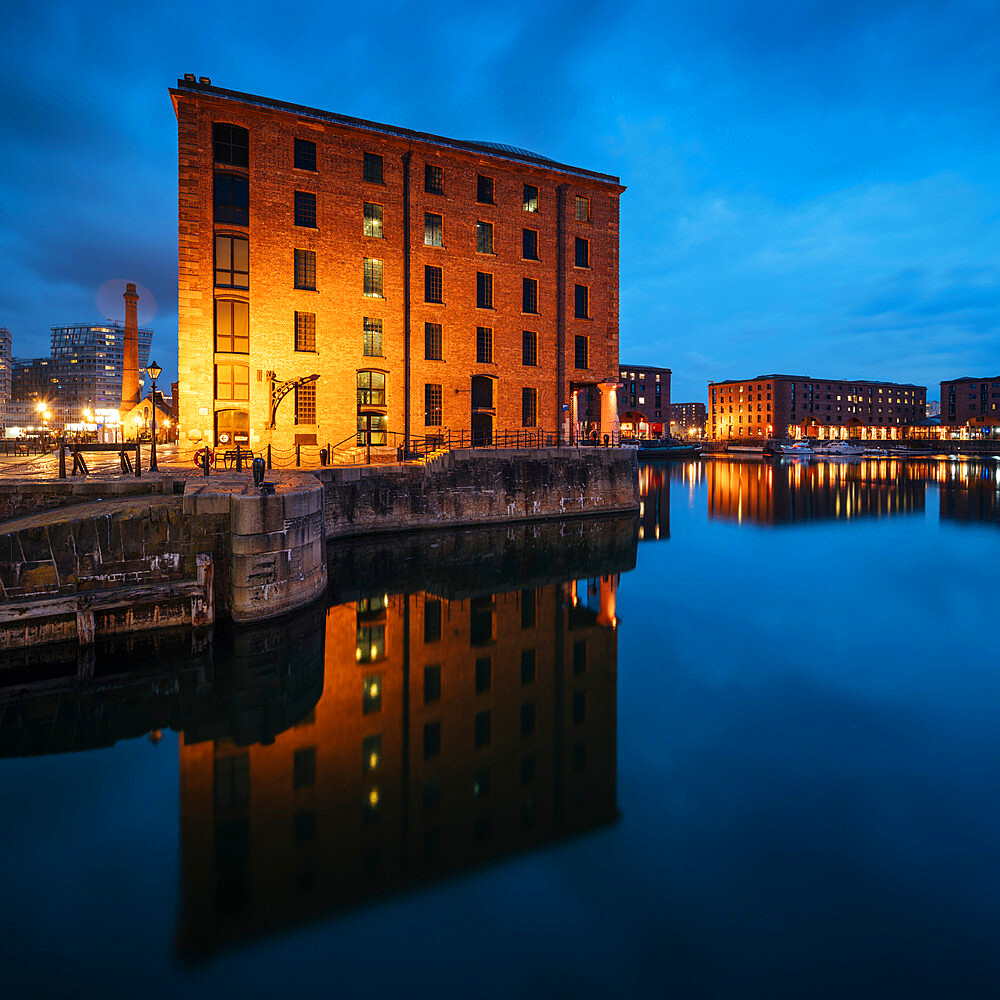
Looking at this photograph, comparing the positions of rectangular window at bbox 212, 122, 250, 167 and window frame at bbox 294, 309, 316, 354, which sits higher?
rectangular window at bbox 212, 122, 250, 167

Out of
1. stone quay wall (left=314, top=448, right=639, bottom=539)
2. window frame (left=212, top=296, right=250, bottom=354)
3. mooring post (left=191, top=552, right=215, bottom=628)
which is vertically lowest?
mooring post (left=191, top=552, right=215, bottom=628)

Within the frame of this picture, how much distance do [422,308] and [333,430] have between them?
8171 mm

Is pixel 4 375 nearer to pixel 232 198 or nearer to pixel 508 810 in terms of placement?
pixel 232 198

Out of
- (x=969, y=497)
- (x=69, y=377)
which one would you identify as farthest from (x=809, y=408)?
(x=69, y=377)

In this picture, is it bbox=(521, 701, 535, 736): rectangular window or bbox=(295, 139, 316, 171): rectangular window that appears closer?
bbox=(521, 701, 535, 736): rectangular window

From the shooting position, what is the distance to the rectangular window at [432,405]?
31438 mm

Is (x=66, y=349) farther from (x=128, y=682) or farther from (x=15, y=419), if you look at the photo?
(x=128, y=682)

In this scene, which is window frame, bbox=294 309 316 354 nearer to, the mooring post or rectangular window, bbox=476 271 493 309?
rectangular window, bbox=476 271 493 309

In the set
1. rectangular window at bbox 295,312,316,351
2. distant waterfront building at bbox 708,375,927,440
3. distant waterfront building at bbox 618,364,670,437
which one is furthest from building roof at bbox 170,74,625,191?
distant waterfront building at bbox 708,375,927,440

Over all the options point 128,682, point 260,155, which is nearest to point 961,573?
point 128,682

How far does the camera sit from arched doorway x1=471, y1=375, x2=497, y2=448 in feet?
108

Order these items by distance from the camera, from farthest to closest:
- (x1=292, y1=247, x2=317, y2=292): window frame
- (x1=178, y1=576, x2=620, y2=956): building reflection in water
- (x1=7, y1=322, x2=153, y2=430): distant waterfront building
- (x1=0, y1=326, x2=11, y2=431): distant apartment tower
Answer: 1. (x1=7, y1=322, x2=153, y2=430): distant waterfront building
2. (x1=0, y1=326, x2=11, y2=431): distant apartment tower
3. (x1=292, y1=247, x2=317, y2=292): window frame
4. (x1=178, y1=576, x2=620, y2=956): building reflection in water

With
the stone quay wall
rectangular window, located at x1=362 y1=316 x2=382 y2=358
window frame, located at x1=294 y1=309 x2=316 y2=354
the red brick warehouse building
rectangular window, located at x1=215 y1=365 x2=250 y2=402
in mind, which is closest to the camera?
the stone quay wall

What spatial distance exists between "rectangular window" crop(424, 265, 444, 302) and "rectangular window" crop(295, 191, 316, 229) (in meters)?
6.06
